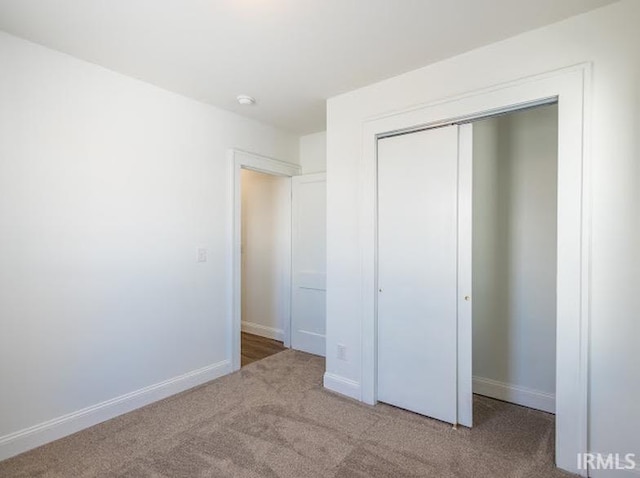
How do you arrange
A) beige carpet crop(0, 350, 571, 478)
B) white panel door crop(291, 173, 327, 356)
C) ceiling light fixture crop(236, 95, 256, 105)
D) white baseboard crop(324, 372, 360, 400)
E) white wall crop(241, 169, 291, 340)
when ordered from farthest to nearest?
1. white wall crop(241, 169, 291, 340)
2. white panel door crop(291, 173, 327, 356)
3. ceiling light fixture crop(236, 95, 256, 105)
4. white baseboard crop(324, 372, 360, 400)
5. beige carpet crop(0, 350, 571, 478)

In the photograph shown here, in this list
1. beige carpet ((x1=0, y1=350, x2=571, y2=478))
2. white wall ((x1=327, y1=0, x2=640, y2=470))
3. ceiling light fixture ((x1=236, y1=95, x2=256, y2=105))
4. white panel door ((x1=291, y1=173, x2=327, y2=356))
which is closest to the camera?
white wall ((x1=327, y1=0, x2=640, y2=470))

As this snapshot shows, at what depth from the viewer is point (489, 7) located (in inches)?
68.2

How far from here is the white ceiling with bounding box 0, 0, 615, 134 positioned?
5.69 feet

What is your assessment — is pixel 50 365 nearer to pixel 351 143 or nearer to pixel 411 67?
pixel 351 143

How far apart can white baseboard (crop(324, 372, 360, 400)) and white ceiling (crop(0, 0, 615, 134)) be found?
7.59ft

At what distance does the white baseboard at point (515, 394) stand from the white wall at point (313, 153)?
254cm

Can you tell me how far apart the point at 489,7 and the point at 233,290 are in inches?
109

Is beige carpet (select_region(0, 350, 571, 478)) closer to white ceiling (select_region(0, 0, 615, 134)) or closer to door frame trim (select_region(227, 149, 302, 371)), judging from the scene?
door frame trim (select_region(227, 149, 302, 371))

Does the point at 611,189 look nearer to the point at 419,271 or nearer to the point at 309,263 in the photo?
the point at 419,271

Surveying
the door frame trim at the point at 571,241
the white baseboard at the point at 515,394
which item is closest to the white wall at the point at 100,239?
the white baseboard at the point at 515,394

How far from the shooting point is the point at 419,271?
2.42m

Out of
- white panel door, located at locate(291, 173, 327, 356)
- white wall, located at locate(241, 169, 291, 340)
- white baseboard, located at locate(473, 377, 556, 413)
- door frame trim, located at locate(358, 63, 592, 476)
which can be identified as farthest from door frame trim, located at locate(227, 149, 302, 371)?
door frame trim, located at locate(358, 63, 592, 476)

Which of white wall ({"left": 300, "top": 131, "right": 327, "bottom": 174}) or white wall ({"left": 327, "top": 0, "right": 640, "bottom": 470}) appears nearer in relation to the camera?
white wall ({"left": 327, "top": 0, "right": 640, "bottom": 470})

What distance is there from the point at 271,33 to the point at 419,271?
1765mm
